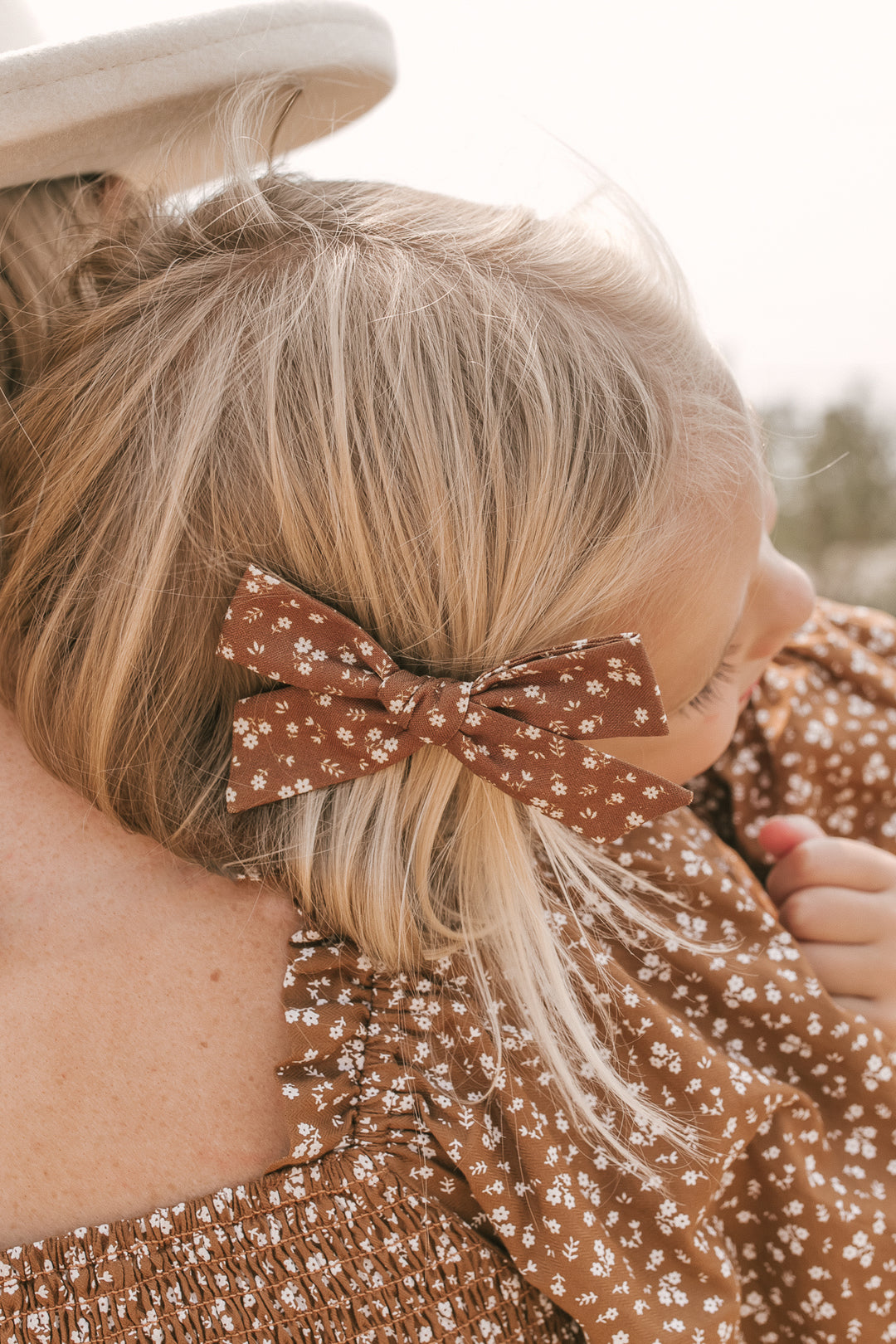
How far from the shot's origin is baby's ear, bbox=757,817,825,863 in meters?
1.22

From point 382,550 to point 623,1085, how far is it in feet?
1.83

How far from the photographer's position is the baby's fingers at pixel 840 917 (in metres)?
1.15

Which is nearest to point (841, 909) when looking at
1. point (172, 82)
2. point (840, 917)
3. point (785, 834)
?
point (840, 917)

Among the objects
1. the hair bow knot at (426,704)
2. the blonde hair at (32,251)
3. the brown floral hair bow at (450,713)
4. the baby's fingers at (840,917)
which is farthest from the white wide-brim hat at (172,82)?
the baby's fingers at (840,917)

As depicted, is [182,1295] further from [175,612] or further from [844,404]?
[844,404]

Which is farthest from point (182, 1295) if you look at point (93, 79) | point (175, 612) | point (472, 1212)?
point (93, 79)

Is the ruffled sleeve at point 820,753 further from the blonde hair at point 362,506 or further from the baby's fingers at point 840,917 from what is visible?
the blonde hair at point 362,506

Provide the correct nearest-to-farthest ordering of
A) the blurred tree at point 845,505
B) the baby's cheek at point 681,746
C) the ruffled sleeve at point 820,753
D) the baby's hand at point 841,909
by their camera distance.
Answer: the baby's cheek at point 681,746, the baby's hand at point 841,909, the ruffled sleeve at point 820,753, the blurred tree at point 845,505

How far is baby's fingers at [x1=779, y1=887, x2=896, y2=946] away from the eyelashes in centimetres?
31

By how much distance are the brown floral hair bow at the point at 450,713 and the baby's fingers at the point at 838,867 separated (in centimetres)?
40

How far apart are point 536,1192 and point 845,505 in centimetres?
175

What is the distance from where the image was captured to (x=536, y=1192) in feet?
3.00

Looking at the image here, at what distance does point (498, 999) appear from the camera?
0.97 metres

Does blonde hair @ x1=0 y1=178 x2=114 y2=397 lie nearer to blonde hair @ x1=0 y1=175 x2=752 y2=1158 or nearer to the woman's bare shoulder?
blonde hair @ x1=0 y1=175 x2=752 y2=1158
